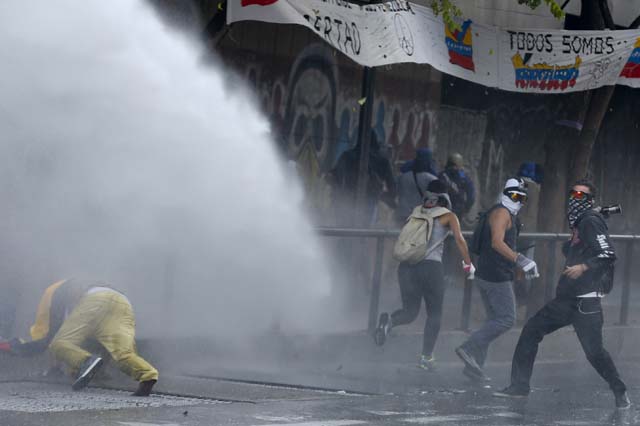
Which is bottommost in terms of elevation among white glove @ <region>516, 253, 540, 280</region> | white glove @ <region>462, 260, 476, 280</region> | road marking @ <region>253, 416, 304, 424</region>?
road marking @ <region>253, 416, 304, 424</region>

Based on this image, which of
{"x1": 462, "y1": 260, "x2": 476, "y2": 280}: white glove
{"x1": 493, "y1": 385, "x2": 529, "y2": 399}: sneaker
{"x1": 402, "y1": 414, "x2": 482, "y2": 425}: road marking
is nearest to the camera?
{"x1": 402, "y1": 414, "x2": 482, "y2": 425}: road marking

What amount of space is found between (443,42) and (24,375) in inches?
235

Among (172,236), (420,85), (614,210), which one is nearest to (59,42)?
(172,236)

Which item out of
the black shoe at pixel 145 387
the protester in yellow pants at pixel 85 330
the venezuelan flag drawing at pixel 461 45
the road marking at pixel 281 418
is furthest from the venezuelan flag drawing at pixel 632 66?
the road marking at pixel 281 418

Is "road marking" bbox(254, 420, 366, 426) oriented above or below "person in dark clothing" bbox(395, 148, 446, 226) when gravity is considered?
below

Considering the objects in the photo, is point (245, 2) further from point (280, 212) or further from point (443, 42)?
point (443, 42)

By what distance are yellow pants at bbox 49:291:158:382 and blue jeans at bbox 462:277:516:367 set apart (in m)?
3.28

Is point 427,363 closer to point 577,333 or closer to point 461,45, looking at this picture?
point 577,333

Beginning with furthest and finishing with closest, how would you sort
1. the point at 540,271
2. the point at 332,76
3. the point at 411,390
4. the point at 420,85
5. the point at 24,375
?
the point at 420,85 < the point at 332,76 < the point at 540,271 < the point at 411,390 < the point at 24,375

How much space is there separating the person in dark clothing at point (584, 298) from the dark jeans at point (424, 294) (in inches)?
55.3

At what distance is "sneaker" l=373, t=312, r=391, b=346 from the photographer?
11.5 meters

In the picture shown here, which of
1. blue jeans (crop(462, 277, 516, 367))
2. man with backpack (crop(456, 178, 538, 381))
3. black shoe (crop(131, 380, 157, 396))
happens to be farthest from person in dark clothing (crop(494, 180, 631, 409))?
black shoe (crop(131, 380, 157, 396))

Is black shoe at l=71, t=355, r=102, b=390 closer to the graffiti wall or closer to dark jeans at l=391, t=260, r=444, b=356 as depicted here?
dark jeans at l=391, t=260, r=444, b=356

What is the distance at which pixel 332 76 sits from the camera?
50.3 ft
